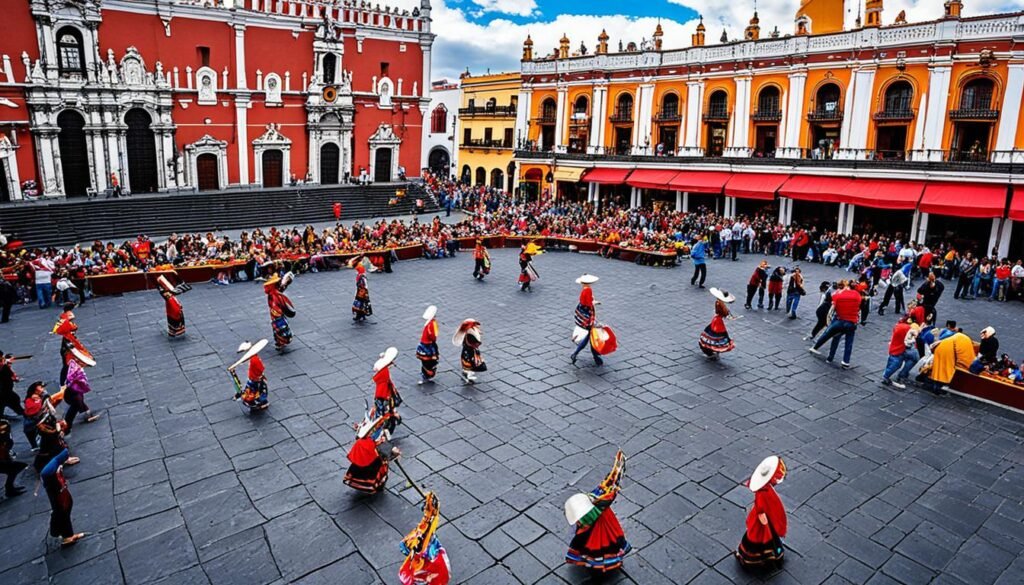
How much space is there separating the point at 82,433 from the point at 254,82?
92.8ft

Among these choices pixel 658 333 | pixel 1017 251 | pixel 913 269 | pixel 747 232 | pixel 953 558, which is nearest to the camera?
pixel 953 558

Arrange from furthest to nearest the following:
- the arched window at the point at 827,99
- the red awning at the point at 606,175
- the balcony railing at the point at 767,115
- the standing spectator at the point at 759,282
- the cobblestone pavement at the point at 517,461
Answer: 1. the red awning at the point at 606,175
2. the balcony railing at the point at 767,115
3. the arched window at the point at 827,99
4. the standing spectator at the point at 759,282
5. the cobblestone pavement at the point at 517,461

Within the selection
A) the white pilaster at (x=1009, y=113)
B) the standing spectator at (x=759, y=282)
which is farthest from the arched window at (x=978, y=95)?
the standing spectator at (x=759, y=282)

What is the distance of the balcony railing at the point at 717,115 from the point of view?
98.0ft

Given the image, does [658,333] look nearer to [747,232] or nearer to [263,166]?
[747,232]

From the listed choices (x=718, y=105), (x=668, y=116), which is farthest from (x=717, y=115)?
(x=668, y=116)

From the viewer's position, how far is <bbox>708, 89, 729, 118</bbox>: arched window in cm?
2988

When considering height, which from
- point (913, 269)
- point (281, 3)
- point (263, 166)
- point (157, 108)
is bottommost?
point (913, 269)

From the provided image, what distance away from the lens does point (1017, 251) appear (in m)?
22.4

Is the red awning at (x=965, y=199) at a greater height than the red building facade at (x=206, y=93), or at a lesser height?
lesser

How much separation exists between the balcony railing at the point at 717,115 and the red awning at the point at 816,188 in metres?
4.65

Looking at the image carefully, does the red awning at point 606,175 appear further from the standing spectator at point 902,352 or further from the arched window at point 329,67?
the standing spectator at point 902,352

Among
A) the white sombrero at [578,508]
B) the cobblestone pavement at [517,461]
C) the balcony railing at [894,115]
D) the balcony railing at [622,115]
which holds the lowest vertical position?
the cobblestone pavement at [517,461]

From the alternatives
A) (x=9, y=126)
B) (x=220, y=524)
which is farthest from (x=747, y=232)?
(x=9, y=126)
